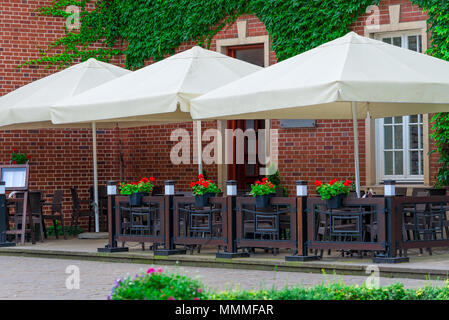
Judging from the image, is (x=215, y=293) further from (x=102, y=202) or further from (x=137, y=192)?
(x=102, y=202)

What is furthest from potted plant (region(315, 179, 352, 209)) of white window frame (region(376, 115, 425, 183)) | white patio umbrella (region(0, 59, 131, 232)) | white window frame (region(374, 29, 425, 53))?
white patio umbrella (region(0, 59, 131, 232))

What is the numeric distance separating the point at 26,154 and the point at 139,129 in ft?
7.54

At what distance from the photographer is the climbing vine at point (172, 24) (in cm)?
1569

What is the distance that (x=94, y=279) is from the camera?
10.7 m

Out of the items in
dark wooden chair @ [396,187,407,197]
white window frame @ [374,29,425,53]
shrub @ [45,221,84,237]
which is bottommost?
shrub @ [45,221,84,237]

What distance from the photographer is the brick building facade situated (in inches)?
603

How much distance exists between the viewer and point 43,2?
17.9 metres

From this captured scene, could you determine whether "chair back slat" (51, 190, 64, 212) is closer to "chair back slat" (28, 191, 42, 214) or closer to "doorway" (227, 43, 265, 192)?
"chair back slat" (28, 191, 42, 214)

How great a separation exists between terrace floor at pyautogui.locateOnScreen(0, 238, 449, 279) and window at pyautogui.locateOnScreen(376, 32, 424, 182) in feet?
9.25

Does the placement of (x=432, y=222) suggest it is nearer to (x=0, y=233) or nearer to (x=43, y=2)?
(x=0, y=233)

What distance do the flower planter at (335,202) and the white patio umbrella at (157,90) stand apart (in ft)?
7.75

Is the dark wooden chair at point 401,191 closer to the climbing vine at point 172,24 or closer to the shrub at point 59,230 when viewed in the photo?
the climbing vine at point 172,24

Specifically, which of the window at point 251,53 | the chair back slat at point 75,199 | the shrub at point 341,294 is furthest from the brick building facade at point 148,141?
the shrub at point 341,294
